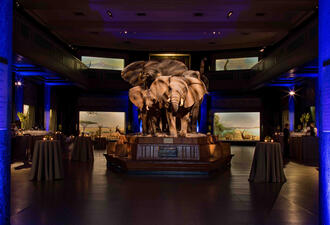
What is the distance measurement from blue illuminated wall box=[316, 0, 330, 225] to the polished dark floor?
839 millimetres

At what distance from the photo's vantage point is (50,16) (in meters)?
16.1

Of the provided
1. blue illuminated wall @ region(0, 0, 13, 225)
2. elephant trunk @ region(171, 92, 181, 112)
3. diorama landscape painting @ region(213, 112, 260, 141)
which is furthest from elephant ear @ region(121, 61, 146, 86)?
diorama landscape painting @ region(213, 112, 260, 141)

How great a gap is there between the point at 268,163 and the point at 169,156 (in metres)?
2.04

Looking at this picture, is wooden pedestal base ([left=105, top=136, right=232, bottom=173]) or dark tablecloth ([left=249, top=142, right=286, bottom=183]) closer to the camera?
dark tablecloth ([left=249, top=142, right=286, bottom=183])

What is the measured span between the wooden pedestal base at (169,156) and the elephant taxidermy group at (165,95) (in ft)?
1.61

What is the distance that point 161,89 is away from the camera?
27.2 feet

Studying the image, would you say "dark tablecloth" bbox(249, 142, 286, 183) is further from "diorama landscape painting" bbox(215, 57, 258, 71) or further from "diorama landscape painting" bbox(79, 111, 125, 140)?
"diorama landscape painting" bbox(215, 57, 258, 71)

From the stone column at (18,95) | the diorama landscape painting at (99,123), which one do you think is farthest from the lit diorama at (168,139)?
the diorama landscape painting at (99,123)

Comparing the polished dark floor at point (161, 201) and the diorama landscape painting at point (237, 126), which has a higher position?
the diorama landscape painting at point (237, 126)

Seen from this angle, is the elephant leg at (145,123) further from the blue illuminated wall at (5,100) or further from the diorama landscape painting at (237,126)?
the diorama landscape painting at (237,126)

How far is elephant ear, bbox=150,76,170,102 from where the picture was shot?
27.1ft

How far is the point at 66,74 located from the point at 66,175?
9842 mm

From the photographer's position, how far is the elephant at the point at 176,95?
25.7 ft

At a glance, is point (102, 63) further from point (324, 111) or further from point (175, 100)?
point (324, 111)
